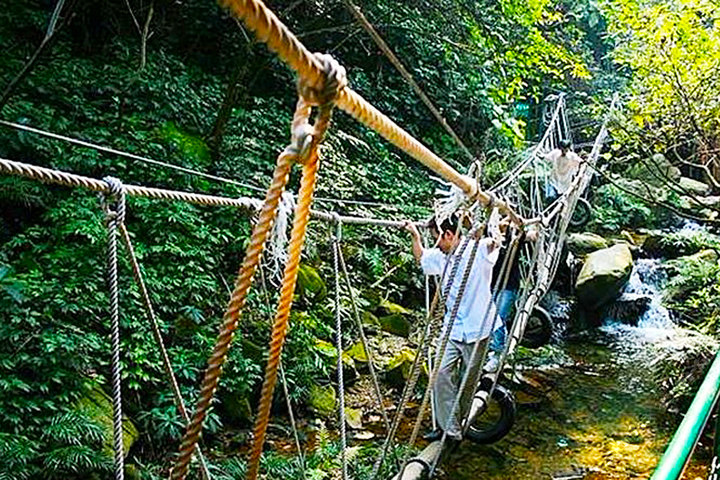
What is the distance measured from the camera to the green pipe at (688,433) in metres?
0.50

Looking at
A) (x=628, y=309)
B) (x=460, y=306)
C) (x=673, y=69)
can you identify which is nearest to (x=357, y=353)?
(x=460, y=306)

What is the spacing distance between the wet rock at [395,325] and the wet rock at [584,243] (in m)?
3.13

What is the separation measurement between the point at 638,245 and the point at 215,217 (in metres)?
5.36

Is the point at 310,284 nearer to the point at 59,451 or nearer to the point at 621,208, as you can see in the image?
the point at 59,451

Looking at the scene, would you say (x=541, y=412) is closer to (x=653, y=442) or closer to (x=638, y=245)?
(x=653, y=442)

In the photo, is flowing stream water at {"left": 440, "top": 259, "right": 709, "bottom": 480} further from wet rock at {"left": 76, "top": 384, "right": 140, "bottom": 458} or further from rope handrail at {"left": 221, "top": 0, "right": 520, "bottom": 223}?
rope handrail at {"left": 221, "top": 0, "right": 520, "bottom": 223}

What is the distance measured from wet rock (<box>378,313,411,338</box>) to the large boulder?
2.34 metres

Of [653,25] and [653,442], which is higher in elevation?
[653,25]

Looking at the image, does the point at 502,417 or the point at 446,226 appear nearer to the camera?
the point at 446,226

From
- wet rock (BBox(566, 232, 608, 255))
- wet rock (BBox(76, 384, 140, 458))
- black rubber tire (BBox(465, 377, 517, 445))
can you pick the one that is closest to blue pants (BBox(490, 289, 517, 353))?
black rubber tire (BBox(465, 377, 517, 445))

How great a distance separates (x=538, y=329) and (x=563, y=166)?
1070 mm

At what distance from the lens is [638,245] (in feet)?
22.6

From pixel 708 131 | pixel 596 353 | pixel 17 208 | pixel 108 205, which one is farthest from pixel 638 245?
pixel 108 205

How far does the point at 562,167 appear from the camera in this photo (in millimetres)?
4109
